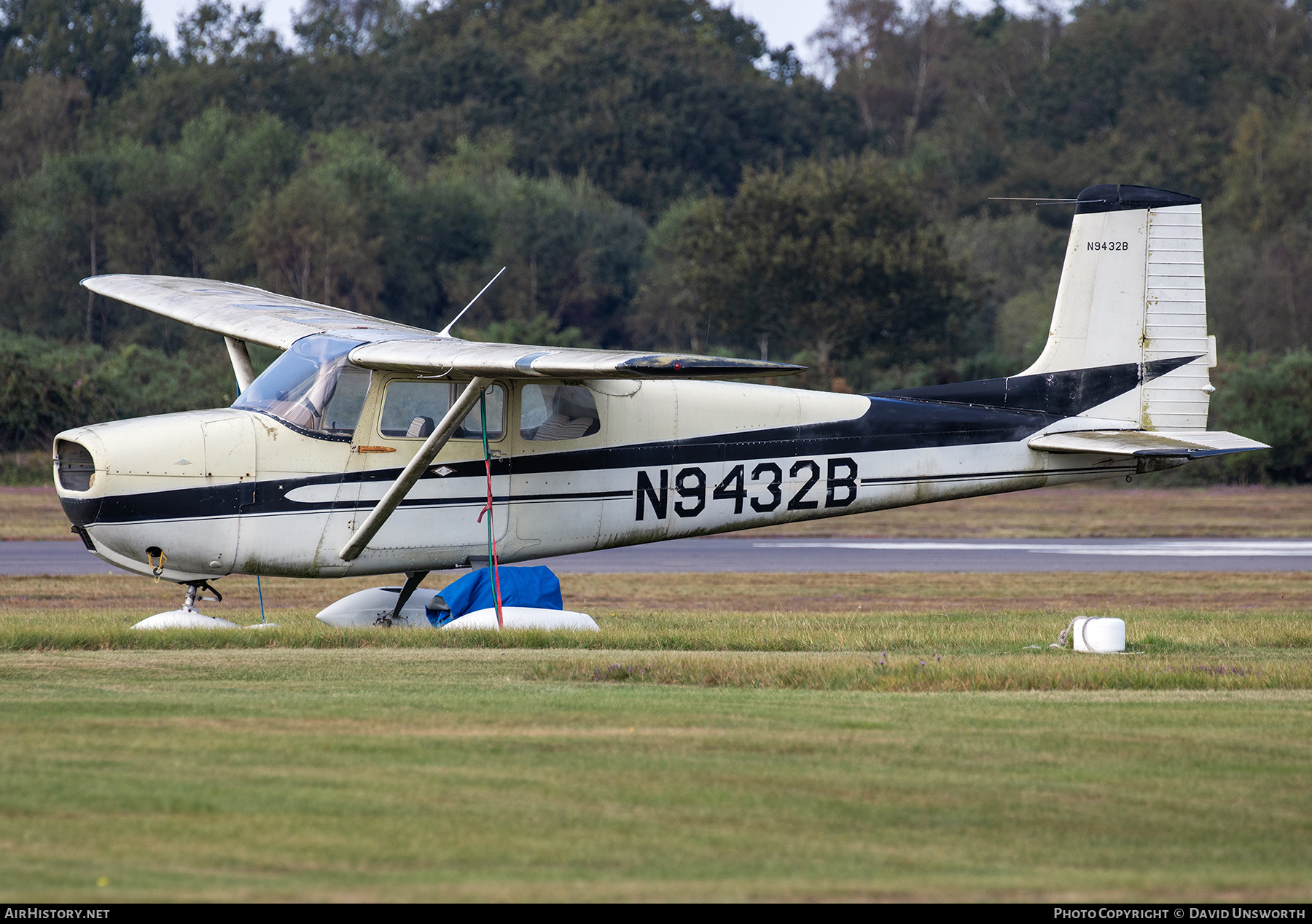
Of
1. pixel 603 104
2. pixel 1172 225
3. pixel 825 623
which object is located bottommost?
pixel 825 623

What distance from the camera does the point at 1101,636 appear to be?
1216 centimetres

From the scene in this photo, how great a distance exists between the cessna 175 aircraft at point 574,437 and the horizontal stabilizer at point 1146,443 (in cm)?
3

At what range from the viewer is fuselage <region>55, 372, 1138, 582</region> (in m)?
12.8

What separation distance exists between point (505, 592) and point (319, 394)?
2.46 meters

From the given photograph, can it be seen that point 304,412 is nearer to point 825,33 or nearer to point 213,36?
point 213,36

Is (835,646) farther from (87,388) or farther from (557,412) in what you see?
(87,388)

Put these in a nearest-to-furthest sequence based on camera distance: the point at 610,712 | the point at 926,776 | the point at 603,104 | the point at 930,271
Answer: the point at 926,776 → the point at 610,712 → the point at 930,271 → the point at 603,104

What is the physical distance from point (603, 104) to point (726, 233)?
1064 inches

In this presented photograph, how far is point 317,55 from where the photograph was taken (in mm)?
99125

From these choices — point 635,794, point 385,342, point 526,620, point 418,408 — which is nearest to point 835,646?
point 526,620

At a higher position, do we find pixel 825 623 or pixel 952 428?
pixel 952 428

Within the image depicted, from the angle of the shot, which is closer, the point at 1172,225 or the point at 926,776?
the point at 926,776

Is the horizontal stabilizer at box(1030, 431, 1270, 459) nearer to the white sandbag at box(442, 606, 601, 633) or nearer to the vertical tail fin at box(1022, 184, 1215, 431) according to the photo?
the vertical tail fin at box(1022, 184, 1215, 431)

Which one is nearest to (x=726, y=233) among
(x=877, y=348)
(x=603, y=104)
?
(x=877, y=348)
